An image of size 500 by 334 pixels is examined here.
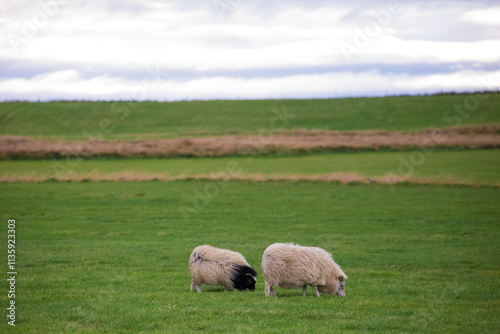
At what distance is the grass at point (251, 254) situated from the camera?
923 centimetres

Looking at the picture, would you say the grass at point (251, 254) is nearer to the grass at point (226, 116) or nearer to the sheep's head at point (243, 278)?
the sheep's head at point (243, 278)

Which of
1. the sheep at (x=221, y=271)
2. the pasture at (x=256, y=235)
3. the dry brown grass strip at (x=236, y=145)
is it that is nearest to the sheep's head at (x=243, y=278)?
the sheep at (x=221, y=271)

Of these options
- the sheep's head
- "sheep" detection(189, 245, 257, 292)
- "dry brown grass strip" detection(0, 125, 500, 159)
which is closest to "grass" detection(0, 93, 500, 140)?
"dry brown grass strip" detection(0, 125, 500, 159)

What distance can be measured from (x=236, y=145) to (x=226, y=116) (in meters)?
29.2

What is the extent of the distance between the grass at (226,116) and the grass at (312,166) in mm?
19403

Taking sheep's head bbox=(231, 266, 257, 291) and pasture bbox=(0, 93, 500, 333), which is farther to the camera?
sheep's head bbox=(231, 266, 257, 291)

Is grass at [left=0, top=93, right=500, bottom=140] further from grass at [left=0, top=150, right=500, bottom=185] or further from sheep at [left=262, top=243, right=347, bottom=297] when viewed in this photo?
sheep at [left=262, top=243, right=347, bottom=297]

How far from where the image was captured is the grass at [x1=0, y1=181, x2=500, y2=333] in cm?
923

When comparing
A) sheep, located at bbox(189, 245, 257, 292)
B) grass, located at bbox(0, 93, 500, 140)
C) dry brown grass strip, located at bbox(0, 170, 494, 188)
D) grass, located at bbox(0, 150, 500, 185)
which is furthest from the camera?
grass, located at bbox(0, 93, 500, 140)

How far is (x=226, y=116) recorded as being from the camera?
8281 cm

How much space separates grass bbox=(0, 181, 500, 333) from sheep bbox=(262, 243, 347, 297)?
12.6 inches

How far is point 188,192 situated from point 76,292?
2098cm

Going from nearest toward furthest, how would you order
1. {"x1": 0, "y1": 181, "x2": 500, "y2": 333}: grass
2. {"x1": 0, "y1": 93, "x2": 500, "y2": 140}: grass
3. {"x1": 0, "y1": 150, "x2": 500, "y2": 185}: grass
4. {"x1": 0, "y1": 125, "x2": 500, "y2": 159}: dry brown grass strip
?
{"x1": 0, "y1": 181, "x2": 500, "y2": 333}: grass < {"x1": 0, "y1": 150, "x2": 500, "y2": 185}: grass < {"x1": 0, "y1": 125, "x2": 500, "y2": 159}: dry brown grass strip < {"x1": 0, "y1": 93, "x2": 500, "y2": 140}: grass

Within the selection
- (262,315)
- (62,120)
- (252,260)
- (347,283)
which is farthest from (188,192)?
(62,120)
